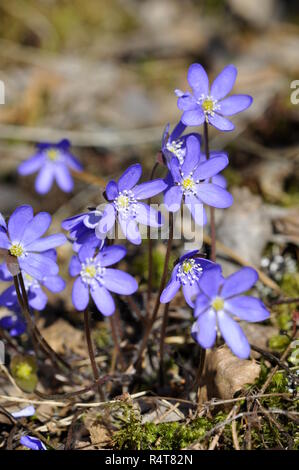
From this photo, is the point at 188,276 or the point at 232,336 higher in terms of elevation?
the point at 188,276

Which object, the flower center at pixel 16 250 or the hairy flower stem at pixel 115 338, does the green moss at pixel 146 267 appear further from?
the flower center at pixel 16 250

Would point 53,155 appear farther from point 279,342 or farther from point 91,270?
point 279,342

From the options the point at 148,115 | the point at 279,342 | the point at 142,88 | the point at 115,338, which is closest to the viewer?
the point at 115,338

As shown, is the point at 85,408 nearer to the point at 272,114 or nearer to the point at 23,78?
the point at 272,114

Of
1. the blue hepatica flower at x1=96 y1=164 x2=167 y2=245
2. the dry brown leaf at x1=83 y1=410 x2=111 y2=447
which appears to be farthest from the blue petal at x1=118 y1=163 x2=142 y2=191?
the dry brown leaf at x1=83 y1=410 x2=111 y2=447

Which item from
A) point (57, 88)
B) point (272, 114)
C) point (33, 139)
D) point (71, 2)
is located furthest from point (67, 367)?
point (71, 2)

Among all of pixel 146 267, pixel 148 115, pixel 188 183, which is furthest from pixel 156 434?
pixel 148 115

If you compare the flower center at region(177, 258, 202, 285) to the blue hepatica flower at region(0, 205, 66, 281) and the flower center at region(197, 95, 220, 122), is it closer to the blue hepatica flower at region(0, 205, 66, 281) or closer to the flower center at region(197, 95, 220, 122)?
the blue hepatica flower at region(0, 205, 66, 281)
